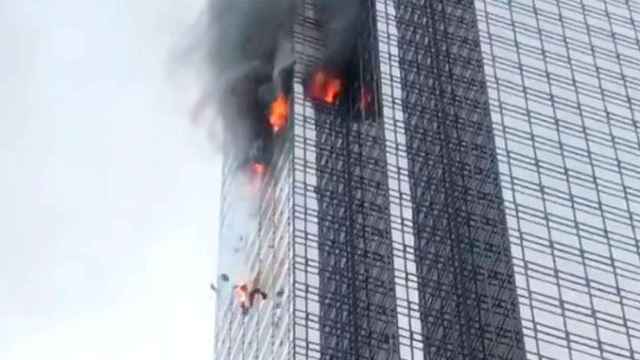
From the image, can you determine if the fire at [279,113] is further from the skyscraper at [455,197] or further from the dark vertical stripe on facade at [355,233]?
the dark vertical stripe on facade at [355,233]

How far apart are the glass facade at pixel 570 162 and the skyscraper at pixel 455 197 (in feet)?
0.46

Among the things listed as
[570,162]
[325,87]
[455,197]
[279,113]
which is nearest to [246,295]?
[279,113]

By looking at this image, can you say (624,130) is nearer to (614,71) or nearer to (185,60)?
(614,71)

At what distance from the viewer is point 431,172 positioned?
128 m

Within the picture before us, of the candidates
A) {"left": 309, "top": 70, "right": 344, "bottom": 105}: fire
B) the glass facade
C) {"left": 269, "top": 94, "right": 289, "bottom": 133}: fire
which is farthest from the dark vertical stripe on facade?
the glass facade

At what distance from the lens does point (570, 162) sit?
5069 inches

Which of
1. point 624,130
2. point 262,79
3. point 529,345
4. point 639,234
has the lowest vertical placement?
point 529,345

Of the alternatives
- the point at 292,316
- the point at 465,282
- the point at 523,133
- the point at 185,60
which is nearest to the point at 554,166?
the point at 523,133

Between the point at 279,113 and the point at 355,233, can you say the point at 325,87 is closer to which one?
the point at 279,113

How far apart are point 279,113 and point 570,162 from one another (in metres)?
21.2

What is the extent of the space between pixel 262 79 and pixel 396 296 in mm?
33690

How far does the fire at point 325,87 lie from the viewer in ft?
442

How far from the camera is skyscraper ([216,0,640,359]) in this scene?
116 metres

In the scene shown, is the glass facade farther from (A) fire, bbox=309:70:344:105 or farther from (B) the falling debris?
(B) the falling debris
